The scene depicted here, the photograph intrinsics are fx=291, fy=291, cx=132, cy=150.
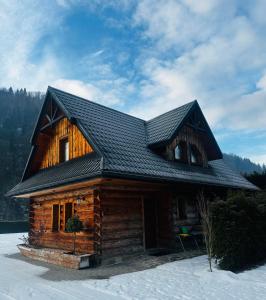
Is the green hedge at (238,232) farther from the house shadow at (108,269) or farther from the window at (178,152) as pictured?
the window at (178,152)

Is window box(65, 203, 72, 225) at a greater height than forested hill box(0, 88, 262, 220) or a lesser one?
lesser

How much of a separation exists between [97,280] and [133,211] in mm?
3724

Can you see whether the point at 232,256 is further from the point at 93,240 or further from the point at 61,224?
the point at 61,224

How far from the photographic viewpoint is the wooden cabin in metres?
9.73

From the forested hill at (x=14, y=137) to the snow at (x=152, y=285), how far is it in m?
61.8

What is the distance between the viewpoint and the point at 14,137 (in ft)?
283

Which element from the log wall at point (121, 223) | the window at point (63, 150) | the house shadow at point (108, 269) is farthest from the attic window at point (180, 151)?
the window at point (63, 150)

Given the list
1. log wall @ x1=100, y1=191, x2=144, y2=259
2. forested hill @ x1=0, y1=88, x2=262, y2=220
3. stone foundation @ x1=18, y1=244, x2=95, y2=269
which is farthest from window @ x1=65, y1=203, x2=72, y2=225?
forested hill @ x1=0, y1=88, x2=262, y2=220

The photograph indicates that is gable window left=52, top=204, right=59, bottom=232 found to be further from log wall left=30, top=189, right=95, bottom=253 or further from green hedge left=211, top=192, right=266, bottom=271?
green hedge left=211, top=192, right=266, bottom=271

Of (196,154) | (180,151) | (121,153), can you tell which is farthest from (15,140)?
(121,153)

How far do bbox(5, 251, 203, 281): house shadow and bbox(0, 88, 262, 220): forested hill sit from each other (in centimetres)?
5063

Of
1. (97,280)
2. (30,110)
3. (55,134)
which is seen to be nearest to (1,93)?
(30,110)

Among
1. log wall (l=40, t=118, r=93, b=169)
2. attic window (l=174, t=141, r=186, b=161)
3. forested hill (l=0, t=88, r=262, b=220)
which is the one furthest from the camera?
forested hill (l=0, t=88, r=262, b=220)

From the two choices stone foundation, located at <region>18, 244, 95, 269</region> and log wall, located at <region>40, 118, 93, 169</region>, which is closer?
stone foundation, located at <region>18, 244, 95, 269</region>
